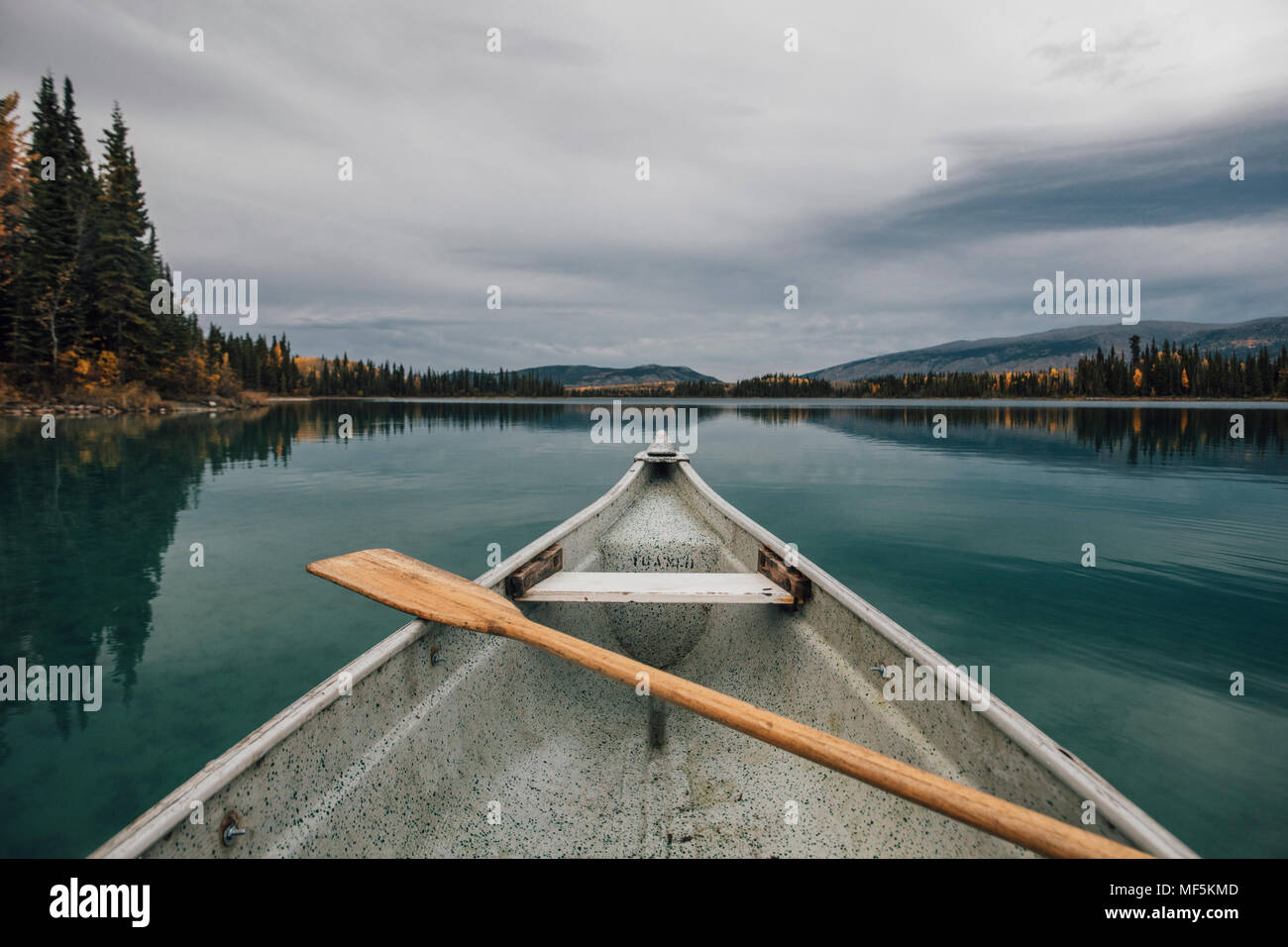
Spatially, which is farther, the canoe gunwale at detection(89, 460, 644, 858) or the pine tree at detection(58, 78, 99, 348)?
the pine tree at detection(58, 78, 99, 348)

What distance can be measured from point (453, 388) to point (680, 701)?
18077 cm

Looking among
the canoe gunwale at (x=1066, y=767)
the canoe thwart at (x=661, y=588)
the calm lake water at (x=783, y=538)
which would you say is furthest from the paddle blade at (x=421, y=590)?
the calm lake water at (x=783, y=538)

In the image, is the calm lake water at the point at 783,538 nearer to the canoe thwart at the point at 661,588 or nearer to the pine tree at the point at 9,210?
the canoe thwart at the point at 661,588

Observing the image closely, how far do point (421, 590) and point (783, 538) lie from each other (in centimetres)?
1073

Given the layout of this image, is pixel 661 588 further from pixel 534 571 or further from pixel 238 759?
pixel 238 759

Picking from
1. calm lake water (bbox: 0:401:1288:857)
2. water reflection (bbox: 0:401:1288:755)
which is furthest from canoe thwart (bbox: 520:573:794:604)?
water reflection (bbox: 0:401:1288:755)

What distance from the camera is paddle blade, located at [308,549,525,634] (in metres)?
3.08

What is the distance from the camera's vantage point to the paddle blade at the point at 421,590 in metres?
3.08

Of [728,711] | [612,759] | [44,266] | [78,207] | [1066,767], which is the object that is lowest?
[612,759]

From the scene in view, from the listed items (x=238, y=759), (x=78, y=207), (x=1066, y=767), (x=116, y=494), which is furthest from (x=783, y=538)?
(x=78, y=207)

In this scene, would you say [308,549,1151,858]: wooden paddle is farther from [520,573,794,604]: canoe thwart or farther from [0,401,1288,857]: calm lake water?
[0,401,1288,857]: calm lake water

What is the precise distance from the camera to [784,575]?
15.3 ft

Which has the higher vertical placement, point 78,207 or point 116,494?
point 78,207
